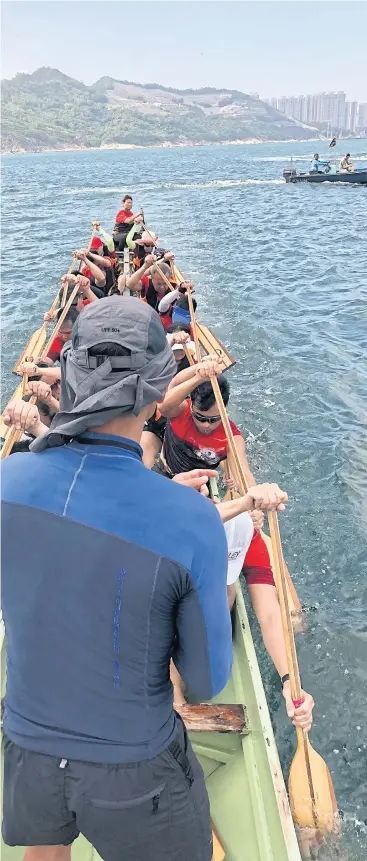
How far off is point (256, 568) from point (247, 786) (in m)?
1.40

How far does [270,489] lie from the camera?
2582 millimetres

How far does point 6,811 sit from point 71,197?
38717 millimetres

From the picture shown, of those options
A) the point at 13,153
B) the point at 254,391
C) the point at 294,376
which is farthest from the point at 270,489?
the point at 13,153

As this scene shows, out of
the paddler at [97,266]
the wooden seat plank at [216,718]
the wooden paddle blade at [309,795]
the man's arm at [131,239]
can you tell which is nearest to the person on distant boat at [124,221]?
the man's arm at [131,239]

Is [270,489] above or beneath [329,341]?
above

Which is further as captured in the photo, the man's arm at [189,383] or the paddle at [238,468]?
the man's arm at [189,383]

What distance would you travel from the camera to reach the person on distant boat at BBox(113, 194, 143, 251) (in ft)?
44.4

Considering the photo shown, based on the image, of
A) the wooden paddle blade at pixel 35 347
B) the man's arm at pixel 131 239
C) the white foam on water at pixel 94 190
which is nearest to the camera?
the wooden paddle blade at pixel 35 347

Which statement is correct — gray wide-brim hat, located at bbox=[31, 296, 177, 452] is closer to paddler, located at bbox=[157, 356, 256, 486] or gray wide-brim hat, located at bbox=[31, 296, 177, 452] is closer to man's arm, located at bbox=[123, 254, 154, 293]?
paddler, located at bbox=[157, 356, 256, 486]

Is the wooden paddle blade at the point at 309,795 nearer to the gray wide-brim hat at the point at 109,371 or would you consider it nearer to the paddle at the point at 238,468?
the paddle at the point at 238,468

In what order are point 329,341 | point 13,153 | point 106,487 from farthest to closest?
point 13,153
point 329,341
point 106,487

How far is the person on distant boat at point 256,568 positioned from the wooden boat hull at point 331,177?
3773 centimetres

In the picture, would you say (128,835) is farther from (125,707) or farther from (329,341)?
(329,341)

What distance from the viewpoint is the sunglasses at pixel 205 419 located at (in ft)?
14.4
